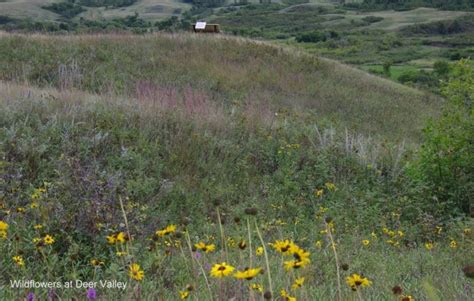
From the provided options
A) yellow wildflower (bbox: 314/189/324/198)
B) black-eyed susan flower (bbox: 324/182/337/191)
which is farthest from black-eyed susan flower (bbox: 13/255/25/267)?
black-eyed susan flower (bbox: 324/182/337/191)

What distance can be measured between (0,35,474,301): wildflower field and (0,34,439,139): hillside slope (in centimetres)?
91

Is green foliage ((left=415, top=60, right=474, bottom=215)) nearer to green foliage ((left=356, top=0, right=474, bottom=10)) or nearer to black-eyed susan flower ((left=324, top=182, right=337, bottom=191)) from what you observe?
black-eyed susan flower ((left=324, top=182, right=337, bottom=191))

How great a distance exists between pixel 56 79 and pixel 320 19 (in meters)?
87.4

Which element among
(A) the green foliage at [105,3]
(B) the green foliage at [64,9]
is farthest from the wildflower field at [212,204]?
(A) the green foliage at [105,3]

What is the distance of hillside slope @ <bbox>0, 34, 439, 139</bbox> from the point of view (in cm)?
1332

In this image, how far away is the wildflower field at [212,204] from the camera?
9.40ft

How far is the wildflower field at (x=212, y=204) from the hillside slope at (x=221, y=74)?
91 centimetres

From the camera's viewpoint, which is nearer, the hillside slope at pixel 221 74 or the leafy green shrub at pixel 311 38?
the hillside slope at pixel 221 74

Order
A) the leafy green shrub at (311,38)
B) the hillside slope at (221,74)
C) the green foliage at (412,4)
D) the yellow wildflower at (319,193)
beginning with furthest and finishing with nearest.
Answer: the green foliage at (412,4)
the leafy green shrub at (311,38)
the hillside slope at (221,74)
the yellow wildflower at (319,193)

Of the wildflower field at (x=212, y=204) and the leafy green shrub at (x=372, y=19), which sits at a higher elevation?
the wildflower field at (x=212, y=204)

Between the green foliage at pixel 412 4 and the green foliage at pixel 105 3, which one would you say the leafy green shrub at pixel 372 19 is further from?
the green foliage at pixel 105 3

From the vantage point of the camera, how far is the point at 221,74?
653 inches

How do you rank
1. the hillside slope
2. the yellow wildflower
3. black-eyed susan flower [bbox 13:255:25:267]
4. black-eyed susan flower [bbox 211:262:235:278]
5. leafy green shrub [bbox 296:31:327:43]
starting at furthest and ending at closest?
leafy green shrub [bbox 296:31:327:43]
the hillside slope
the yellow wildflower
black-eyed susan flower [bbox 13:255:25:267]
black-eyed susan flower [bbox 211:262:235:278]

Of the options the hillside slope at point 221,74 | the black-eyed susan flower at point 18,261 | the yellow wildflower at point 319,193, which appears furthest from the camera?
the hillside slope at point 221,74
